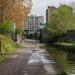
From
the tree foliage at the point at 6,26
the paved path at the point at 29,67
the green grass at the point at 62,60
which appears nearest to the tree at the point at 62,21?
the tree foliage at the point at 6,26

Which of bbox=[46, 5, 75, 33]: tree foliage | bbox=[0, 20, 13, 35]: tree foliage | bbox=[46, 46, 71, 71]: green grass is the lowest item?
bbox=[46, 46, 71, 71]: green grass

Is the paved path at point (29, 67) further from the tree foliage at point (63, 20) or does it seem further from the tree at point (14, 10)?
the tree foliage at point (63, 20)

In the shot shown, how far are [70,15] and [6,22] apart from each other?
137ft

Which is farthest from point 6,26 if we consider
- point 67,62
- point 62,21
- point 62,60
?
point 62,21

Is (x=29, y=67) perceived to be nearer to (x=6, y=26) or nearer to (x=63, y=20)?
(x=6, y=26)

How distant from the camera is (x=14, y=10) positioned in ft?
171

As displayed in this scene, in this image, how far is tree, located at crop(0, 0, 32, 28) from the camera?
5131 cm

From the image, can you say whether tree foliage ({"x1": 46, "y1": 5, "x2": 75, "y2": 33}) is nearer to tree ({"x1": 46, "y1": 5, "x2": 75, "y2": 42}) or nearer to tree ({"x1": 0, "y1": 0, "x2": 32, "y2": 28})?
tree ({"x1": 46, "y1": 5, "x2": 75, "y2": 42})

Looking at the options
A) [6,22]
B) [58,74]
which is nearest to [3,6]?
[6,22]

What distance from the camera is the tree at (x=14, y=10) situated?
5131cm

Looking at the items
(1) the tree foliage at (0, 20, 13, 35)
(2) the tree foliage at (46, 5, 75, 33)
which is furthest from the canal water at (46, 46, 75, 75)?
(2) the tree foliage at (46, 5, 75, 33)

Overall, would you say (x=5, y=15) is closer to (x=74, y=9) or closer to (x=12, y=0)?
(x=12, y=0)

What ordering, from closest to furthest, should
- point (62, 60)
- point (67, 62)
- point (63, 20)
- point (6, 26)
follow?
1. point (67, 62)
2. point (62, 60)
3. point (6, 26)
4. point (63, 20)

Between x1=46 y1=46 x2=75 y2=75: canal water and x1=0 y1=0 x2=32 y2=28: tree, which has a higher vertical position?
x1=0 y1=0 x2=32 y2=28: tree
